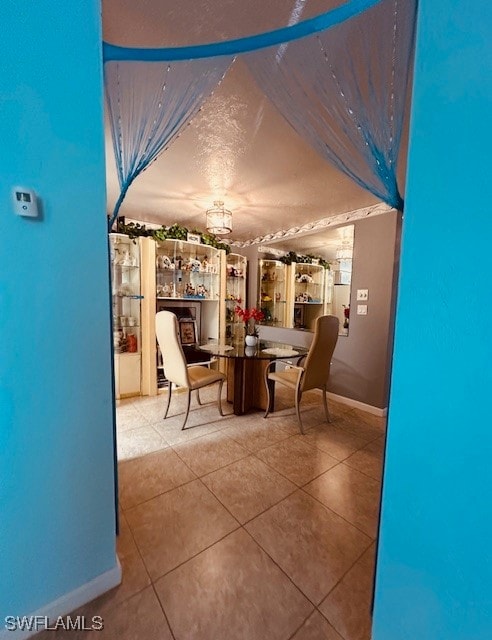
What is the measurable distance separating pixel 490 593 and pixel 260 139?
2.37 metres

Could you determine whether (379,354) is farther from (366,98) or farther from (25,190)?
(25,190)

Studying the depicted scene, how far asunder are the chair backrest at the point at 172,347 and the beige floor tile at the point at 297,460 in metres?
1.00

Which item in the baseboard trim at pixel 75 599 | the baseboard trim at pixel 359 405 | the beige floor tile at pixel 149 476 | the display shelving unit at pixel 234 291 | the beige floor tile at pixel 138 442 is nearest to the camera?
the baseboard trim at pixel 75 599

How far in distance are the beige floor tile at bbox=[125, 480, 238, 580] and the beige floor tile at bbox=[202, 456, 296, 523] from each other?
7 centimetres

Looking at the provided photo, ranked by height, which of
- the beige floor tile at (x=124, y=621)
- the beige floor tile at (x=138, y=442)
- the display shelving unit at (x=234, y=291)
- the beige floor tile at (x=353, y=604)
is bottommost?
the beige floor tile at (x=138, y=442)

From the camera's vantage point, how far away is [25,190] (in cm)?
83

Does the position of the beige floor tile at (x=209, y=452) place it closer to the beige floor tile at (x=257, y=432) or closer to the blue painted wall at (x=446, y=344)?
the beige floor tile at (x=257, y=432)

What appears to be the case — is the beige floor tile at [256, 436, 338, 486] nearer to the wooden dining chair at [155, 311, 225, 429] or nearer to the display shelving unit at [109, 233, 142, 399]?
the wooden dining chair at [155, 311, 225, 429]

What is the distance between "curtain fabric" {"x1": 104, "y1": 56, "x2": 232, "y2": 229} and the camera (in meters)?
1.12

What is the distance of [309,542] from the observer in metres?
1.33

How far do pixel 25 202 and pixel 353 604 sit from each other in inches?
77.8

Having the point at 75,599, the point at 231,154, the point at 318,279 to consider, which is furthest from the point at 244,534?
the point at 318,279

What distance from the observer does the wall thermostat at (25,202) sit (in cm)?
81

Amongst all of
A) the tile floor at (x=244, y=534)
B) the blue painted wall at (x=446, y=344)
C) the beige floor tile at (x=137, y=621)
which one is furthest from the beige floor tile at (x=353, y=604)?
the beige floor tile at (x=137, y=621)
